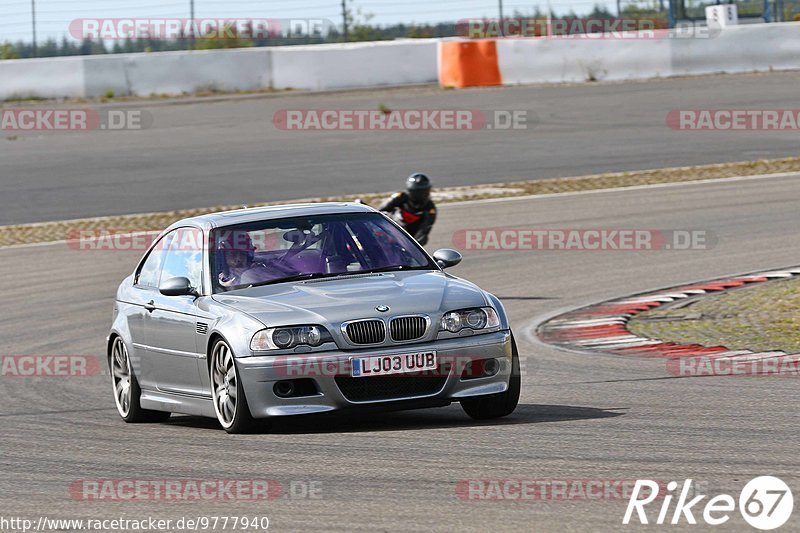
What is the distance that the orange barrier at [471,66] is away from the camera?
3466 cm

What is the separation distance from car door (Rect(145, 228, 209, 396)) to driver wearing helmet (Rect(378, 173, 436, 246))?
5688 mm

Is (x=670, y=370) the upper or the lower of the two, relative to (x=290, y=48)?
lower

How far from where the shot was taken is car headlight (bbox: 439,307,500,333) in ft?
27.2

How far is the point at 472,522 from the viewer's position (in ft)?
19.3

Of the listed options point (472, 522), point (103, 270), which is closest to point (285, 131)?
point (103, 270)

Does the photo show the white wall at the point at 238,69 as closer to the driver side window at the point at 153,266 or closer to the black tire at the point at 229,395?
the driver side window at the point at 153,266

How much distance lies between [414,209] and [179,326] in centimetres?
656

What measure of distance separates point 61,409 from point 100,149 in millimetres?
20195

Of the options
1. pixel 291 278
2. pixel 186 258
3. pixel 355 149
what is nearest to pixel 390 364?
pixel 291 278

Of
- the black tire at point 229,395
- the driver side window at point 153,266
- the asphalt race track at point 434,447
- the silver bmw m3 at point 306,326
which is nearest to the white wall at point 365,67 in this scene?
the asphalt race track at point 434,447

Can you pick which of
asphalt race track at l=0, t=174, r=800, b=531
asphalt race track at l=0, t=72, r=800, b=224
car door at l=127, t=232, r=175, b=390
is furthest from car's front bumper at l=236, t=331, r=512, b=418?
asphalt race track at l=0, t=72, r=800, b=224

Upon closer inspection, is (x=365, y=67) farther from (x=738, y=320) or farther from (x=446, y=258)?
(x=446, y=258)

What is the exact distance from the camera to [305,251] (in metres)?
9.20

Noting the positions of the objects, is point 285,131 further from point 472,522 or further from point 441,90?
point 472,522
